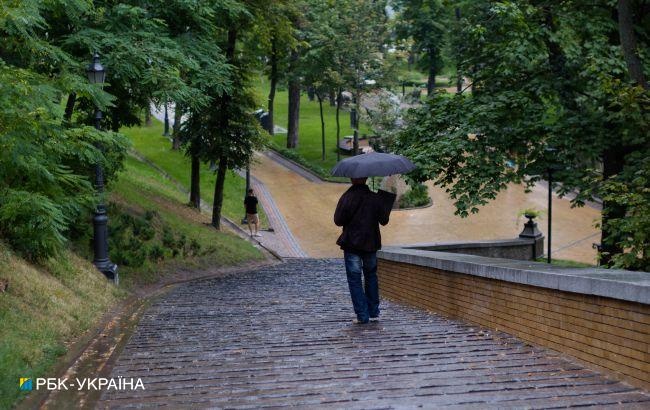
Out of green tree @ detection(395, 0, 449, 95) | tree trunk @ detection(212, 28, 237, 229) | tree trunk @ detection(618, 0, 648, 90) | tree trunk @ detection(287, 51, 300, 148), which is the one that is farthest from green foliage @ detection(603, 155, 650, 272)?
green tree @ detection(395, 0, 449, 95)

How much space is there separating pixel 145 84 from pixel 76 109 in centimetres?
573

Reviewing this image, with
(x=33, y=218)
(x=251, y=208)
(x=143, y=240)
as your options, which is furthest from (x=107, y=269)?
(x=251, y=208)

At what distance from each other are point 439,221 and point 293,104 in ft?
64.1

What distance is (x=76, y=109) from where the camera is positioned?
21.8 metres

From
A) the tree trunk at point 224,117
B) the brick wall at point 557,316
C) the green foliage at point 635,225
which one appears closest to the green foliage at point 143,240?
the tree trunk at point 224,117

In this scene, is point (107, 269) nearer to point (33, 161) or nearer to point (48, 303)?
point (48, 303)

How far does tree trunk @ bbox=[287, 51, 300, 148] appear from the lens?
1964 inches

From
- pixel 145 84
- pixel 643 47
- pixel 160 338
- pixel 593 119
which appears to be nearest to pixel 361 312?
pixel 160 338

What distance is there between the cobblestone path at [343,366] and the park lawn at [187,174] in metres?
20.8

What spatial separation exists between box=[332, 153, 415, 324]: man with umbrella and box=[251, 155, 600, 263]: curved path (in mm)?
18444

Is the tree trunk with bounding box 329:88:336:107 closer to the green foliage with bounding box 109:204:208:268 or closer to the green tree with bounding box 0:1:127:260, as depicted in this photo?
the green foliage with bounding box 109:204:208:268

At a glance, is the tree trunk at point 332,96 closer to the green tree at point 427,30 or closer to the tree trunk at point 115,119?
the green tree at point 427,30

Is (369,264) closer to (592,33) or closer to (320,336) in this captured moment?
(320,336)

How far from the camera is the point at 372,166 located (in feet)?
30.1
